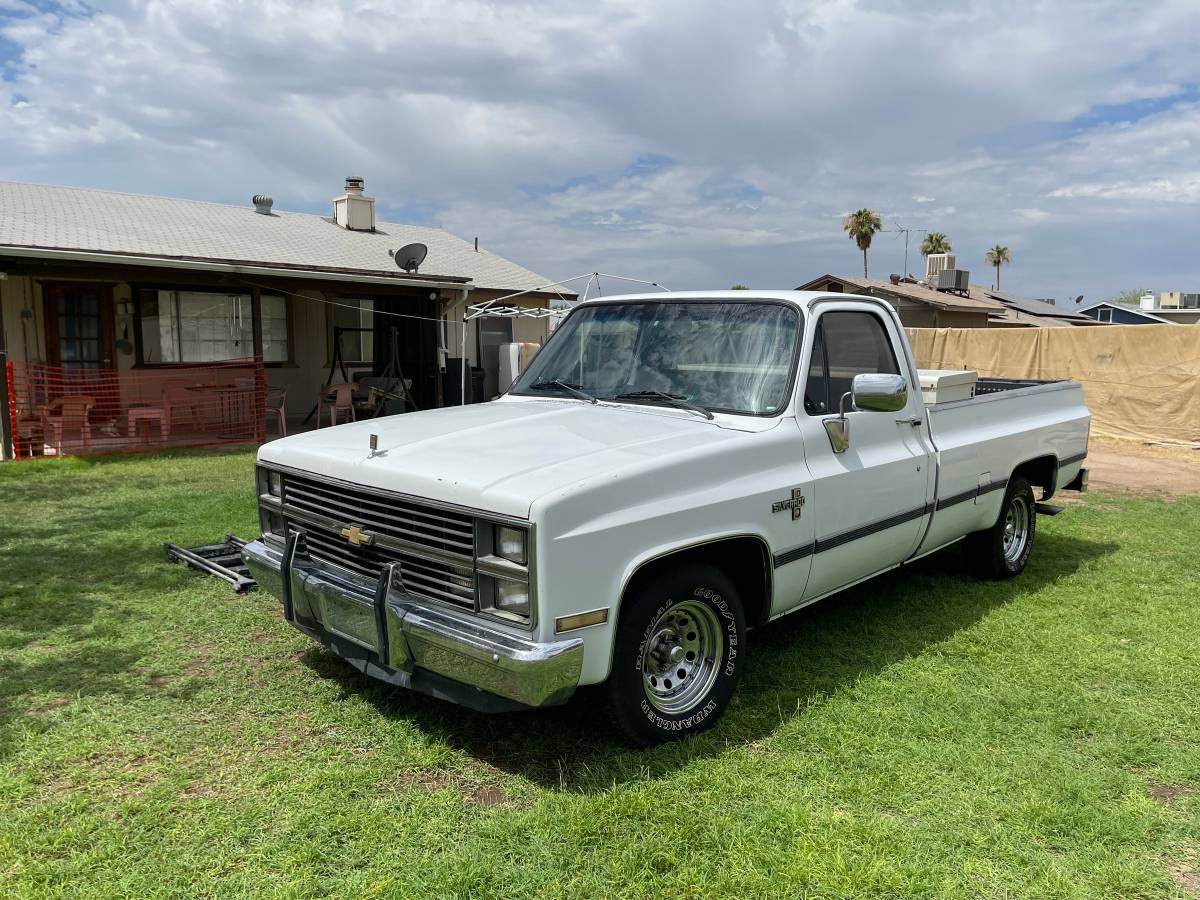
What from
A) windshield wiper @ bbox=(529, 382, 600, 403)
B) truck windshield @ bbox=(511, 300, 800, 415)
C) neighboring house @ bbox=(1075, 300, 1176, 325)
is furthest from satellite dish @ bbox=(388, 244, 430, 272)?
neighboring house @ bbox=(1075, 300, 1176, 325)

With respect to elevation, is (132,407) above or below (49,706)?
above

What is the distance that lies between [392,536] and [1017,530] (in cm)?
477

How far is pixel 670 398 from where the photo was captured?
4.36 m

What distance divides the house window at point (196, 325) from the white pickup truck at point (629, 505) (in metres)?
11.1

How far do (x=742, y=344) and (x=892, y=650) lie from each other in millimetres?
1911

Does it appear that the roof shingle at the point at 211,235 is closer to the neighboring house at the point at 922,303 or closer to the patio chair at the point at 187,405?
the patio chair at the point at 187,405

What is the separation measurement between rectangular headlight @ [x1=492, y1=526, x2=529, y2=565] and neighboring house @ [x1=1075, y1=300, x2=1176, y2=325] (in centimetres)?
6064

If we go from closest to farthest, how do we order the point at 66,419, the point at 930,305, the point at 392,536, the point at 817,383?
the point at 392,536, the point at 817,383, the point at 66,419, the point at 930,305

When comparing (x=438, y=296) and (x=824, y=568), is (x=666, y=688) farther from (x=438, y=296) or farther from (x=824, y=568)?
(x=438, y=296)

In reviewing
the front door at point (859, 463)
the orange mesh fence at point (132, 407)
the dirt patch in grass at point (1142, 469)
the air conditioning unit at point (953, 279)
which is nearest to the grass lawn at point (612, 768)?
the front door at point (859, 463)

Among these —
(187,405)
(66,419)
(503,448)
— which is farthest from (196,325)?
(503,448)

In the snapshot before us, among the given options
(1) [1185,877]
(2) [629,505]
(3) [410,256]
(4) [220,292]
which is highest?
(3) [410,256]

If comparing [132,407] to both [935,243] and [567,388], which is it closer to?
[567,388]

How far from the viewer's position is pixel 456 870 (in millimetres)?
2863
